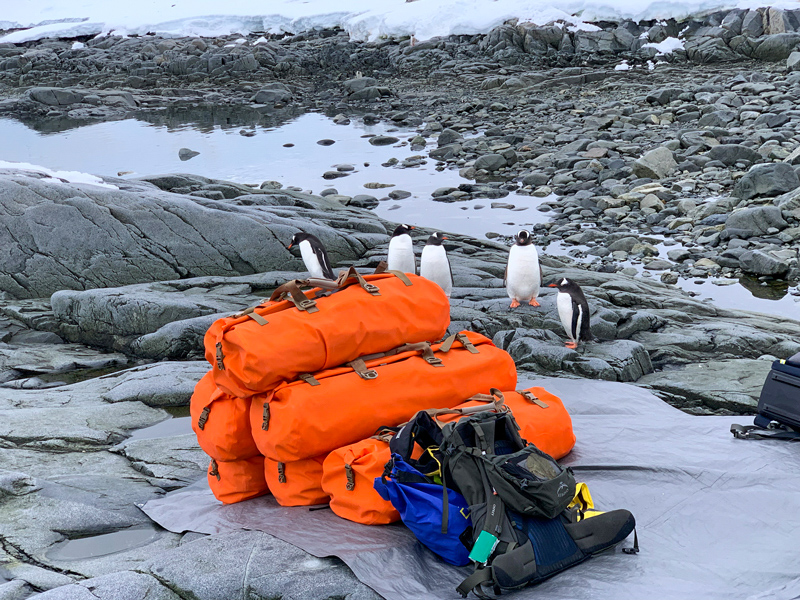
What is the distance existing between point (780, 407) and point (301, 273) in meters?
5.96

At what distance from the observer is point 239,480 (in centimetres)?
348

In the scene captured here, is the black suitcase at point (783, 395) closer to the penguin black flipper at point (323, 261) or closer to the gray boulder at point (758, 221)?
the penguin black flipper at point (323, 261)

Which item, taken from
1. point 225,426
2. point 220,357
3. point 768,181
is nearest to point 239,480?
point 225,426

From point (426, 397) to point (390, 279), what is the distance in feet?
2.12

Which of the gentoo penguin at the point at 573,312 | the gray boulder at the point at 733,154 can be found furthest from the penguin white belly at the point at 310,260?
the gray boulder at the point at 733,154

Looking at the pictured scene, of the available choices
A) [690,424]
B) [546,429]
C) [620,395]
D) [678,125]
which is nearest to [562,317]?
[620,395]

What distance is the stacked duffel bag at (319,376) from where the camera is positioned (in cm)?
312

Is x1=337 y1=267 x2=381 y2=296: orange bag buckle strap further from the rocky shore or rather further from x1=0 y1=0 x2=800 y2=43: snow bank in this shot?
x1=0 y1=0 x2=800 y2=43: snow bank

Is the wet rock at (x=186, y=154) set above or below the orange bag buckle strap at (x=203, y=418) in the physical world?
above

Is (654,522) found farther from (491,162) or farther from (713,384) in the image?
(491,162)

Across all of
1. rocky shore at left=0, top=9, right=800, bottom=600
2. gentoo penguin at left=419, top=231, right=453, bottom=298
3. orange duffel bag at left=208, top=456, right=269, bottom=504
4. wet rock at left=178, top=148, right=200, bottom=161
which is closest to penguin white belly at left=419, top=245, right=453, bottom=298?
gentoo penguin at left=419, top=231, right=453, bottom=298

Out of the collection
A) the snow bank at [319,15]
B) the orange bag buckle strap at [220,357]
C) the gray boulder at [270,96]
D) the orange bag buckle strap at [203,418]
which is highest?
the snow bank at [319,15]

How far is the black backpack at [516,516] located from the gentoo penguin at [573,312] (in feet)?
11.1

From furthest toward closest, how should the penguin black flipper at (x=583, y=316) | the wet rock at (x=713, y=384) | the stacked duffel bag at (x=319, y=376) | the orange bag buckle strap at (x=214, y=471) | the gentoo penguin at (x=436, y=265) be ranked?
the gentoo penguin at (x=436, y=265), the penguin black flipper at (x=583, y=316), the wet rock at (x=713, y=384), the orange bag buckle strap at (x=214, y=471), the stacked duffel bag at (x=319, y=376)
